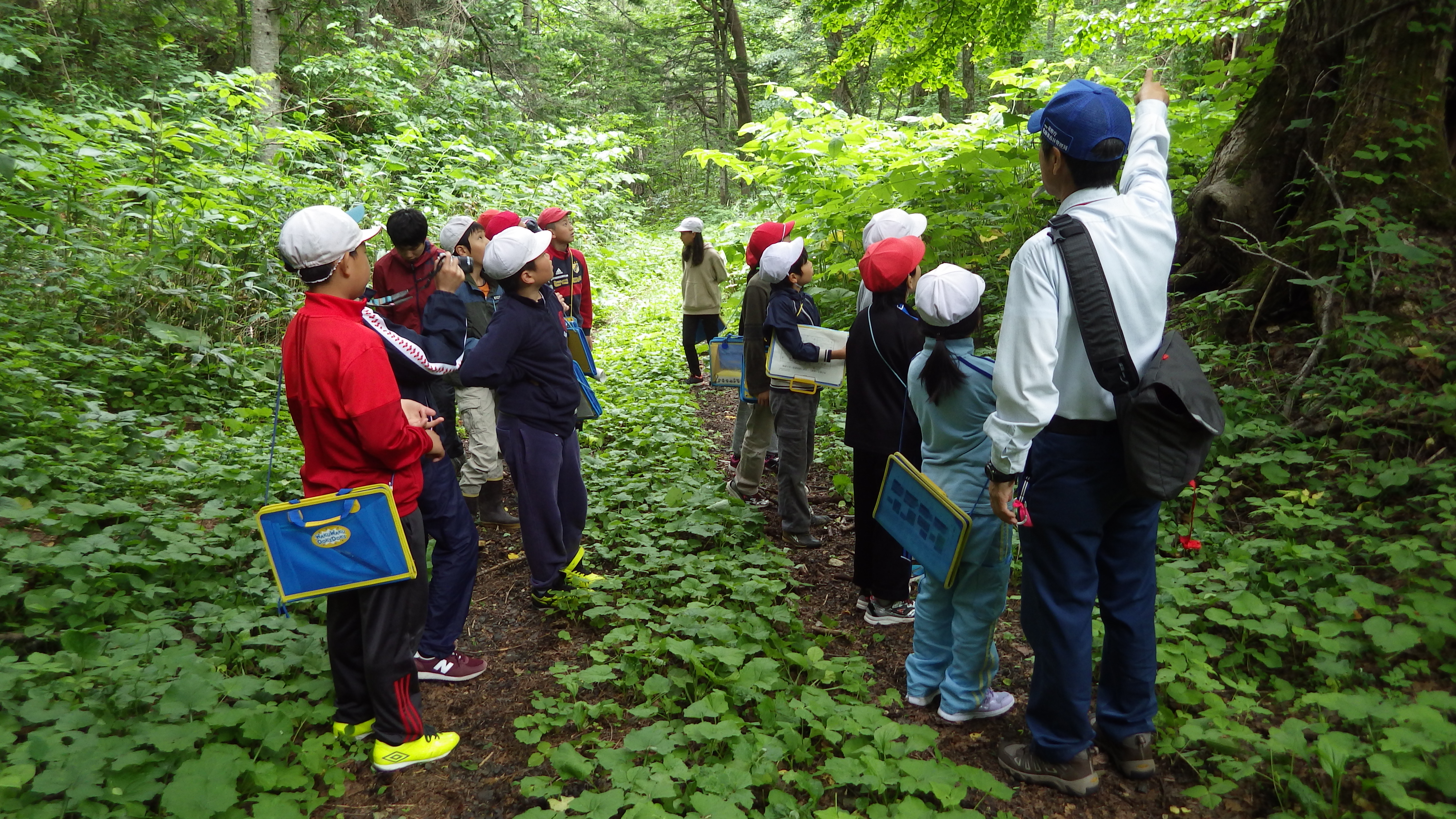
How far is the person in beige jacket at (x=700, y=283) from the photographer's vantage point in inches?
349

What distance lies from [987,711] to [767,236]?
3.90 meters

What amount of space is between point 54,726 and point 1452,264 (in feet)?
22.4

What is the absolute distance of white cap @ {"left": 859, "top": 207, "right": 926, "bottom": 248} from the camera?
14.4 feet

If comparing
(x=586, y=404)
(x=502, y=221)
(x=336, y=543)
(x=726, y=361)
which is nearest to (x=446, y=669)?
(x=336, y=543)

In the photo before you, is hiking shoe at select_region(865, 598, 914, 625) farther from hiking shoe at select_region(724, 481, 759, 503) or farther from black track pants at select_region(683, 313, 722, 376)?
black track pants at select_region(683, 313, 722, 376)

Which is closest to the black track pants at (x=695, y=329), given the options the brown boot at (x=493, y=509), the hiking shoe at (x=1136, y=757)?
the brown boot at (x=493, y=509)

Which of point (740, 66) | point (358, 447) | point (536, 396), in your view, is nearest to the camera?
point (358, 447)

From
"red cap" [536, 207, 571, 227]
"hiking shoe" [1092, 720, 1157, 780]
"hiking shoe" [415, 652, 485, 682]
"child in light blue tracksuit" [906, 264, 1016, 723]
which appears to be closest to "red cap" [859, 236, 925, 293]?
"child in light blue tracksuit" [906, 264, 1016, 723]

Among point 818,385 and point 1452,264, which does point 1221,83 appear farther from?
point 818,385

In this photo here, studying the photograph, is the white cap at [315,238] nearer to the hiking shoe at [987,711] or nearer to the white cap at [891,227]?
the white cap at [891,227]

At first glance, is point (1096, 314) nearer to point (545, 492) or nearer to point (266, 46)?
point (545, 492)

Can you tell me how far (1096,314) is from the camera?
7.98 feet

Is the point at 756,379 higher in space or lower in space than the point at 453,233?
lower

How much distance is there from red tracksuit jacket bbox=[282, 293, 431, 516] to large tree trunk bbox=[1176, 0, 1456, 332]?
497 cm
